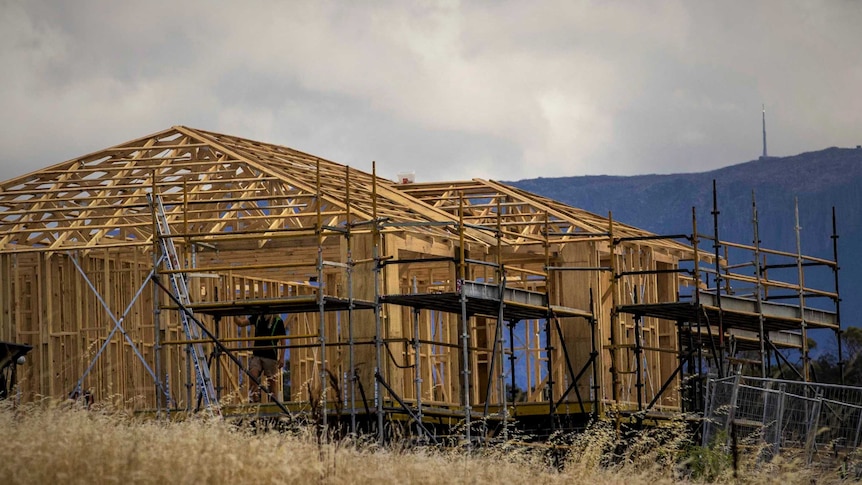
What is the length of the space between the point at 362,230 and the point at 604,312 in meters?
5.78

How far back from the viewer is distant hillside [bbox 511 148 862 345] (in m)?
139

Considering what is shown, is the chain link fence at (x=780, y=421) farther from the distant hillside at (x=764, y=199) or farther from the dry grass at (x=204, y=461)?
the distant hillside at (x=764, y=199)

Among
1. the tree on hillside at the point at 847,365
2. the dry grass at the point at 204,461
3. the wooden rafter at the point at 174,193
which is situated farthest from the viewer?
the tree on hillside at the point at 847,365

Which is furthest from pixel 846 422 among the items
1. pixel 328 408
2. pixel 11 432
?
pixel 11 432

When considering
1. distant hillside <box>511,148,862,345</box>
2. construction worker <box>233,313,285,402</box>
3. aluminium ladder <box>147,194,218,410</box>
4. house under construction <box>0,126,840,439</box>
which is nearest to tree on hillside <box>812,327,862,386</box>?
house under construction <box>0,126,840,439</box>

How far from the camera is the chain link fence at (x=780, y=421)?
710 inches

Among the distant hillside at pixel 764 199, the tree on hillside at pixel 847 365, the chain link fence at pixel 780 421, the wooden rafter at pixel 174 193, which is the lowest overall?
the tree on hillside at pixel 847 365

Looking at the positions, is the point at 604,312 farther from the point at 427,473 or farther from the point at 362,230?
the point at 427,473

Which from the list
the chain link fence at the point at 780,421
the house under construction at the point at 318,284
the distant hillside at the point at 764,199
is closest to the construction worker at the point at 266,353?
the house under construction at the point at 318,284

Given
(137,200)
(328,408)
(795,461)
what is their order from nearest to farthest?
(795,461) < (328,408) < (137,200)

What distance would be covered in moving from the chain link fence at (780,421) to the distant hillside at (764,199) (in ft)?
383

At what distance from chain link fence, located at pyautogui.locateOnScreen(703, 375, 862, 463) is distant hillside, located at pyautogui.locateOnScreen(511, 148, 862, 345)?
11675cm

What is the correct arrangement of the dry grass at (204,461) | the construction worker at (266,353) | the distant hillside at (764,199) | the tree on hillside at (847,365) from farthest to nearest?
1. the distant hillside at (764,199)
2. the tree on hillside at (847,365)
3. the construction worker at (266,353)
4. the dry grass at (204,461)

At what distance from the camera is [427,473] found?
14.0 m
